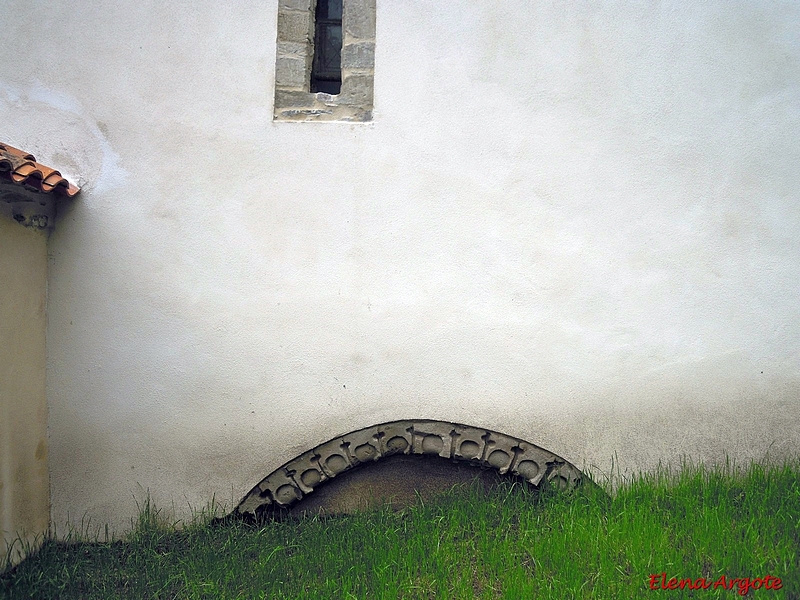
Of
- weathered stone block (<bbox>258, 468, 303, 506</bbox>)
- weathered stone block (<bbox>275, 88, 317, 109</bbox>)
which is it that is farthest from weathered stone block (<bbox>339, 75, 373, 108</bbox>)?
weathered stone block (<bbox>258, 468, 303, 506</bbox>)

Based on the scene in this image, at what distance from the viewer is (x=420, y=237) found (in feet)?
12.8

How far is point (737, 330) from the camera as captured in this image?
392cm

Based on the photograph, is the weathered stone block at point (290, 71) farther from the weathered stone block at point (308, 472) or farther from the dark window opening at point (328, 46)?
the weathered stone block at point (308, 472)

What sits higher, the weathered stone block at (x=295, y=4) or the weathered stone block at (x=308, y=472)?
the weathered stone block at (x=295, y=4)

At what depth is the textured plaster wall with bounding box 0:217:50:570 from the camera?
3.44 m

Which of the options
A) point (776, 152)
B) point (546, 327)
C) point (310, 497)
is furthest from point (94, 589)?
point (776, 152)

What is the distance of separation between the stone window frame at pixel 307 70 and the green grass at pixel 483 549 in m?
2.32

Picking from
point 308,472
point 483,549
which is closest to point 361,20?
point 308,472

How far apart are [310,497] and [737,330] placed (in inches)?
105

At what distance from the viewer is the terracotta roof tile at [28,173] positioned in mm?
3232

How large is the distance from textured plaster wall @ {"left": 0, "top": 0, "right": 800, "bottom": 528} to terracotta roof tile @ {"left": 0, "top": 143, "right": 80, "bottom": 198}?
21 cm

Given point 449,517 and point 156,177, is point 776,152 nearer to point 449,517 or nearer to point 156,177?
point 449,517

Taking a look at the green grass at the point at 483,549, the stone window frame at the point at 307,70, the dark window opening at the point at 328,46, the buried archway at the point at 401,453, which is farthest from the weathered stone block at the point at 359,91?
the green grass at the point at 483,549

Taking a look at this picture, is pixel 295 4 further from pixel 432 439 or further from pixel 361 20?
pixel 432 439
